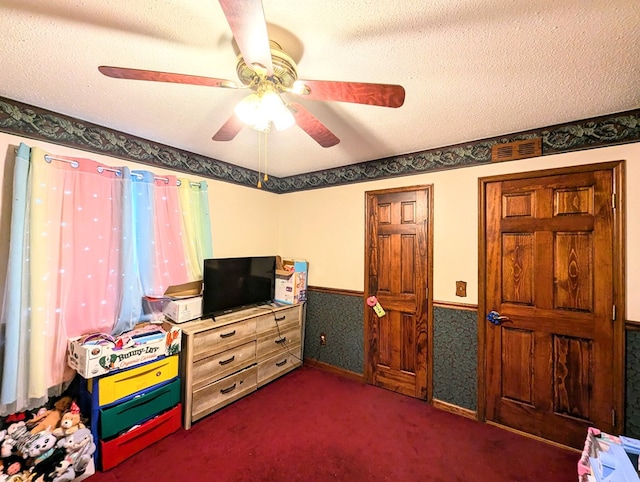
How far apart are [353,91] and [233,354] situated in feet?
7.93

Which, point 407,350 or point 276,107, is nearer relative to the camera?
point 276,107

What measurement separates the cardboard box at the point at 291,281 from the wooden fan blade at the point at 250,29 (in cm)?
248

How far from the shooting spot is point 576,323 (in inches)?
80.9

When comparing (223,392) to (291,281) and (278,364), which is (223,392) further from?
(291,281)

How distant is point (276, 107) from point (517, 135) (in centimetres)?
211

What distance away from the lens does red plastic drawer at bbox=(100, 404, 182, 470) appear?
5.96 feet

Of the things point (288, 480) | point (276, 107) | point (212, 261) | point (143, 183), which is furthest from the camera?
point (212, 261)

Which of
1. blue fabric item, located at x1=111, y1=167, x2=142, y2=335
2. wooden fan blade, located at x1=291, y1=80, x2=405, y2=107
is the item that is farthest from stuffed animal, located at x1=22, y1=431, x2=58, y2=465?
wooden fan blade, located at x1=291, y1=80, x2=405, y2=107

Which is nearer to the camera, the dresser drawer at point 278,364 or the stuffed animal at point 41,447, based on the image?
the stuffed animal at point 41,447

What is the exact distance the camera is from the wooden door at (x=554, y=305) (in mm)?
1968

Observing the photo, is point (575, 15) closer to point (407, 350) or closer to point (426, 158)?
point (426, 158)

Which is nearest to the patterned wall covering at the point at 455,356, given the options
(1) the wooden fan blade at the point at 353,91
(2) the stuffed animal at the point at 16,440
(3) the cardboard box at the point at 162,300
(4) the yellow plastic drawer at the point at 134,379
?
(1) the wooden fan blade at the point at 353,91

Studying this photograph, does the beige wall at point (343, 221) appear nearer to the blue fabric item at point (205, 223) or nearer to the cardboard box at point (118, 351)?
the blue fabric item at point (205, 223)

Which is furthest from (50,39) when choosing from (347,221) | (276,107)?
(347,221)
